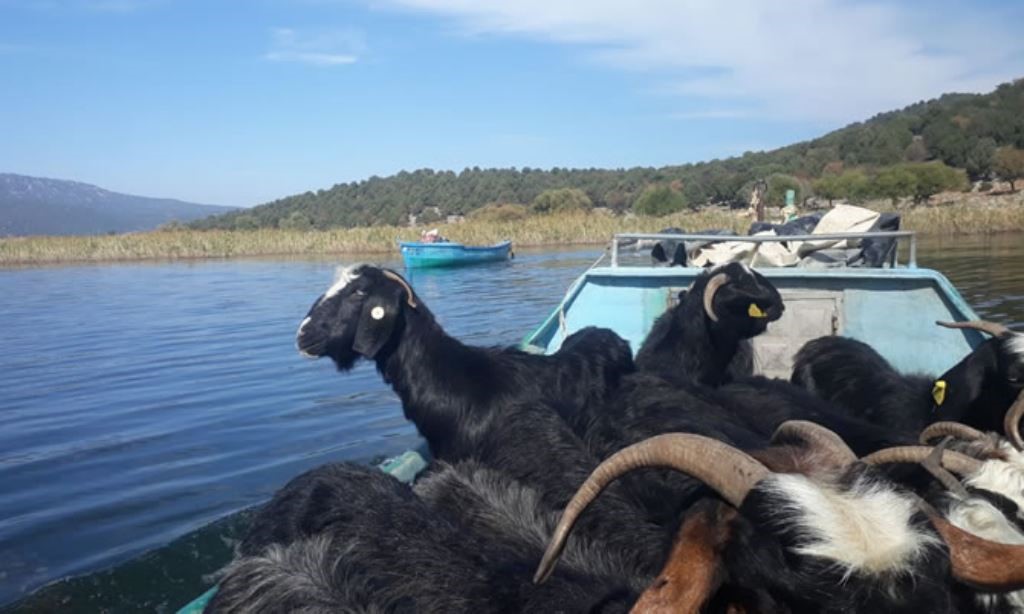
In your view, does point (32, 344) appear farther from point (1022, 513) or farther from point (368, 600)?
point (1022, 513)

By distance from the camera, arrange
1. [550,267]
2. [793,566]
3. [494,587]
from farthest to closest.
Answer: [550,267] < [494,587] < [793,566]

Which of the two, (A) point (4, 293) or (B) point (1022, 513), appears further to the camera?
(A) point (4, 293)

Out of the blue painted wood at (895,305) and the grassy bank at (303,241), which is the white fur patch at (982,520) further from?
the grassy bank at (303,241)

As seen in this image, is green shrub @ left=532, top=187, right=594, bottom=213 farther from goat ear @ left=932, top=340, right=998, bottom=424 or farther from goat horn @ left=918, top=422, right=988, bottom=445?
goat horn @ left=918, top=422, right=988, bottom=445

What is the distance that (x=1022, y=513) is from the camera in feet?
10.9

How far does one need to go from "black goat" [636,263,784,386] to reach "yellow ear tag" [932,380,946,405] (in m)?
1.58

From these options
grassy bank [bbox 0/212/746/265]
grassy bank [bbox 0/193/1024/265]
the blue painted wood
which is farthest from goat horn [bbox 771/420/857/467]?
grassy bank [bbox 0/212/746/265]

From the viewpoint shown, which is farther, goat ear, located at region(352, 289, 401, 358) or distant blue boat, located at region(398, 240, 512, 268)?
distant blue boat, located at region(398, 240, 512, 268)

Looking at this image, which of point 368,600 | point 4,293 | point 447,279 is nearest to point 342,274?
point 368,600

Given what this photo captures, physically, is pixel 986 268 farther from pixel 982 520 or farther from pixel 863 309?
pixel 982 520

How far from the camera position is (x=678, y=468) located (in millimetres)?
2549

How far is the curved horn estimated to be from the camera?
6922mm

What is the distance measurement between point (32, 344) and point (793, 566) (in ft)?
67.4

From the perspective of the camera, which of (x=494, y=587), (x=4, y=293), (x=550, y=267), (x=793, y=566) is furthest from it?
(x=550, y=267)
